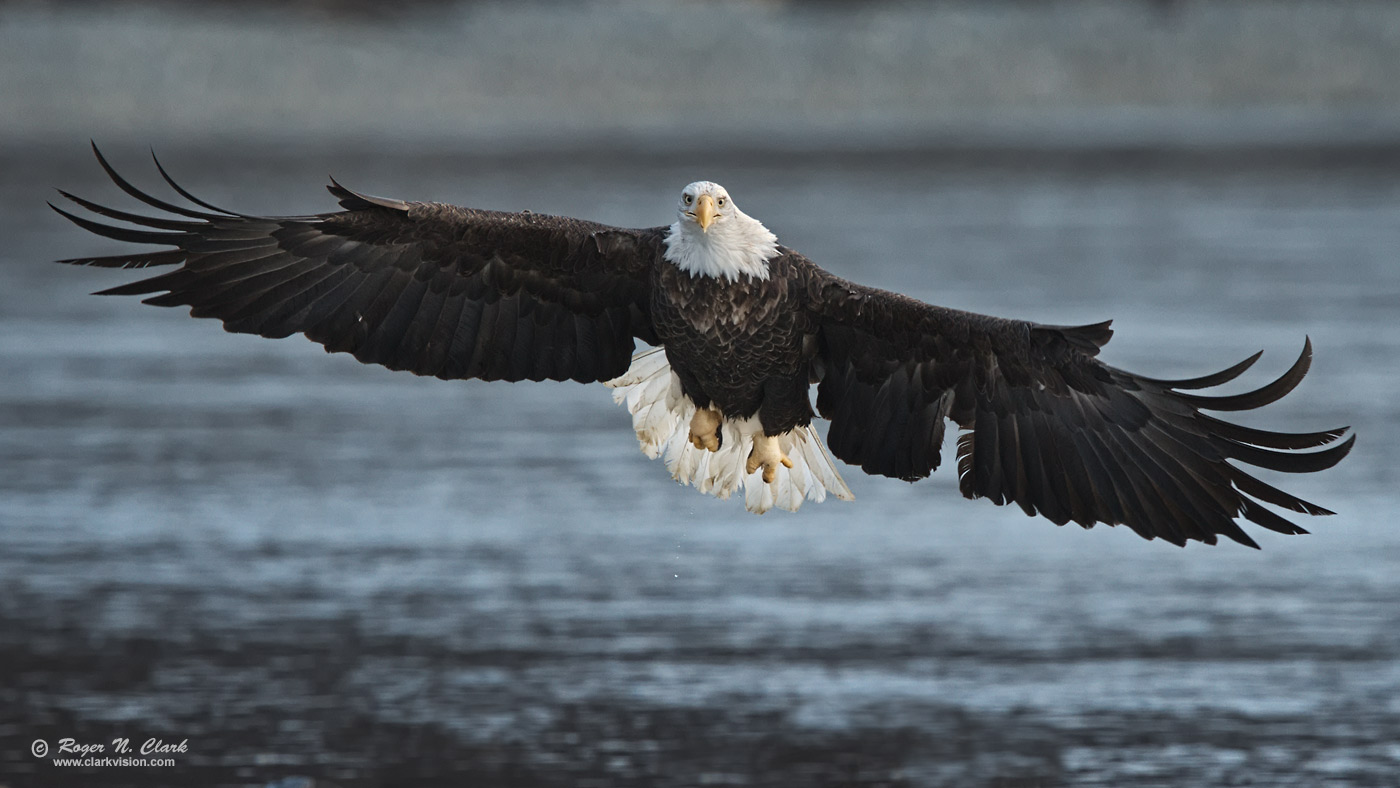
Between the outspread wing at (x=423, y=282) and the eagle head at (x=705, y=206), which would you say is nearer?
the eagle head at (x=705, y=206)

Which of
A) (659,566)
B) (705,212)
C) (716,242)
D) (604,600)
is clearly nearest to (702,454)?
(716,242)

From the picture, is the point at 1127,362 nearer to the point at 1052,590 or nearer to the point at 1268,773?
the point at 1052,590

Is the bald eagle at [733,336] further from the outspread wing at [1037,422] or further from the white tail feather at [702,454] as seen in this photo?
the white tail feather at [702,454]

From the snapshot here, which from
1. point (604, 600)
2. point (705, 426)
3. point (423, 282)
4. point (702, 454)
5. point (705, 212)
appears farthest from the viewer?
point (604, 600)

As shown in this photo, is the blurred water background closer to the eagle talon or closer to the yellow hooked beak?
the eagle talon

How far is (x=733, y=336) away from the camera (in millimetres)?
6363

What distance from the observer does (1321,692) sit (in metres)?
7.20

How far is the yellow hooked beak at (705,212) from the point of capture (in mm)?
6188

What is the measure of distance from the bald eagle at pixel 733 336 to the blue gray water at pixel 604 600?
0.86m

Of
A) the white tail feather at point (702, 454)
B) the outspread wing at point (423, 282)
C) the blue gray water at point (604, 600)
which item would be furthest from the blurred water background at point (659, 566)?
the outspread wing at point (423, 282)

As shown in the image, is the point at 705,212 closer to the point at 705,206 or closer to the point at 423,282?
the point at 705,206

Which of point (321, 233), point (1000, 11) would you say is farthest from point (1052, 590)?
point (1000, 11)

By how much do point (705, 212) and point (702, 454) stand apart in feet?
3.38

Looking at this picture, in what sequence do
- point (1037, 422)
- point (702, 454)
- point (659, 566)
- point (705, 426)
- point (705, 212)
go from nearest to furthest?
point (705, 212), point (1037, 422), point (705, 426), point (702, 454), point (659, 566)
